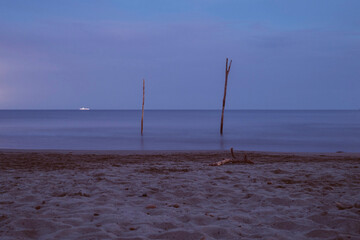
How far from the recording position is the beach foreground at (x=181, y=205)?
3.18 metres

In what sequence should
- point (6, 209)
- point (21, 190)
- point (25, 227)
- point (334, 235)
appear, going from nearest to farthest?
point (334, 235) → point (25, 227) → point (6, 209) → point (21, 190)

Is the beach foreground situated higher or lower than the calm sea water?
higher

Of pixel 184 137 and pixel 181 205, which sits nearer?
pixel 181 205

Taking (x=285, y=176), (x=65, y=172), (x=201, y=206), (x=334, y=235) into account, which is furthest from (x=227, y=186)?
(x=65, y=172)

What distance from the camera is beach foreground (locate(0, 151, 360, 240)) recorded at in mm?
3180

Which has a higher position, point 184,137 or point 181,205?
point 181,205

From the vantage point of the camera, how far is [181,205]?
165 inches

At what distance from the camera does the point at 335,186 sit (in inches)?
209

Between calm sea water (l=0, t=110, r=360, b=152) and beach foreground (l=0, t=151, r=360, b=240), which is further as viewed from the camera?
calm sea water (l=0, t=110, r=360, b=152)

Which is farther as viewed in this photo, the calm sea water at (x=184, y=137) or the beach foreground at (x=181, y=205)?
the calm sea water at (x=184, y=137)

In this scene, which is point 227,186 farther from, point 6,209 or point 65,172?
point 65,172

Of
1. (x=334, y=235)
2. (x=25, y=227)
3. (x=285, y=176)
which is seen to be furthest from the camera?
(x=285, y=176)

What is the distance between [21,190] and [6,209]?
1.17 meters

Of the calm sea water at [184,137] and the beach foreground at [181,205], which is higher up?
the beach foreground at [181,205]
